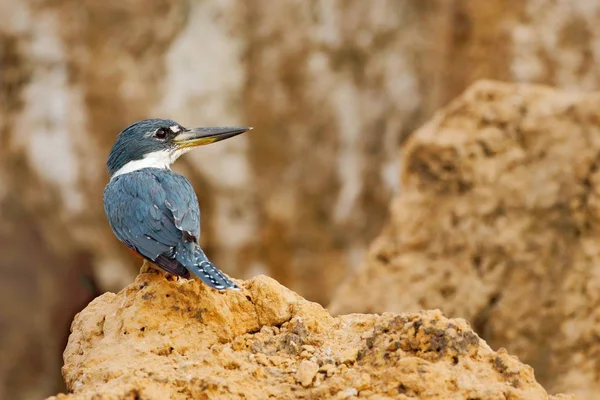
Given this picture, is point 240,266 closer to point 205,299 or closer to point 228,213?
point 228,213

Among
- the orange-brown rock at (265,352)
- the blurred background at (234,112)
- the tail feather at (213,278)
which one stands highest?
the blurred background at (234,112)

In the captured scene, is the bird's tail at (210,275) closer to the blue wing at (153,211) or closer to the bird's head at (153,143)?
the blue wing at (153,211)

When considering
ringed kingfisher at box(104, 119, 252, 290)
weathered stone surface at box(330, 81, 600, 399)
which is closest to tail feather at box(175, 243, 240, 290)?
ringed kingfisher at box(104, 119, 252, 290)

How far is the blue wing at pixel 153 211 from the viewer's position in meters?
4.93

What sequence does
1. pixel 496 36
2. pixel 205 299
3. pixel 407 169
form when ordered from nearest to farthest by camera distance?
1. pixel 205 299
2. pixel 407 169
3. pixel 496 36

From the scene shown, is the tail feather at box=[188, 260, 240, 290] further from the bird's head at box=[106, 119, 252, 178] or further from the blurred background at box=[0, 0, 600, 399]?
the blurred background at box=[0, 0, 600, 399]

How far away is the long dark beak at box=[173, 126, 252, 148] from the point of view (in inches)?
237

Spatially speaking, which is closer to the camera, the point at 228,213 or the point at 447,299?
the point at 447,299

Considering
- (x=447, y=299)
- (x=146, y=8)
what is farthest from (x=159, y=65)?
(x=447, y=299)

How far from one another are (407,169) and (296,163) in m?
6.51

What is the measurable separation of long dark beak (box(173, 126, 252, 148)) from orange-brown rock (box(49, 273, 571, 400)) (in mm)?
1500

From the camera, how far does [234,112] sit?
13.8m

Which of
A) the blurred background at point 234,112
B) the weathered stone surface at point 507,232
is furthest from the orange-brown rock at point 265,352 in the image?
the blurred background at point 234,112

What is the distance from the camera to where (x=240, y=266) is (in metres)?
14.0
